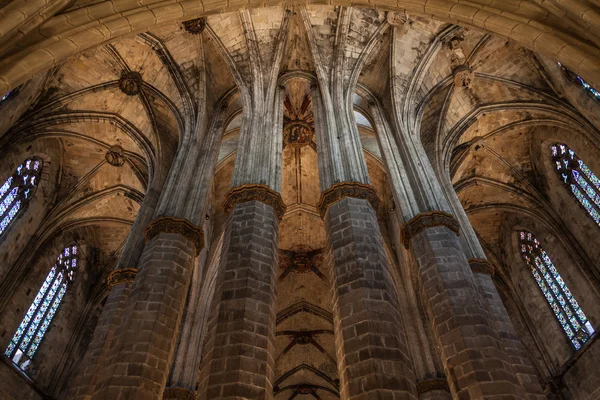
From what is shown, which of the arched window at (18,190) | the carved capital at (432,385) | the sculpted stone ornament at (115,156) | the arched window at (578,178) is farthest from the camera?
the sculpted stone ornament at (115,156)

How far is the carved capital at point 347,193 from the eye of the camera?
30.3ft

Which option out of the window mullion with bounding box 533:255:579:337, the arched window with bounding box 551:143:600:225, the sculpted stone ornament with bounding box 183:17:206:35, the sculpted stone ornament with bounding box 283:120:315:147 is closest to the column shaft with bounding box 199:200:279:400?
the sculpted stone ornament with bounding box 183:17:206:35

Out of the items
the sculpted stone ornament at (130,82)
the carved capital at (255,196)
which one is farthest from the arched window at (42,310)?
the carved capital at (255,196)

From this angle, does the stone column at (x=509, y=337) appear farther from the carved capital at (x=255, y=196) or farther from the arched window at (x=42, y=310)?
the arched window at (x=42, y=310)

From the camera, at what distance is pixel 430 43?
45.8 feet

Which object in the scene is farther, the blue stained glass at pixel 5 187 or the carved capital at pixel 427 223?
the blue stained glass at pixel 5 187

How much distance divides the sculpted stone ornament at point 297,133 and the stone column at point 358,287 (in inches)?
216

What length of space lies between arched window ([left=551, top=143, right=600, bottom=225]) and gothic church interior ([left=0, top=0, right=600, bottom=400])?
3.3 inches

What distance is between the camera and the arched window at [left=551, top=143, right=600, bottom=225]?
1383 centimetres

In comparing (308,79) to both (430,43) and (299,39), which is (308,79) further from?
(430,43)

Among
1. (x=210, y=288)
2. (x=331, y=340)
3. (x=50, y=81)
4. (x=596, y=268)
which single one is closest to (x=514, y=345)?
(x=596, y=268)

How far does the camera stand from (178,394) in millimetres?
11500

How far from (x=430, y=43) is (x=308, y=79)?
3.92 meters

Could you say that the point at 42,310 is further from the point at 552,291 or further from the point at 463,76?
the point at 552,291
